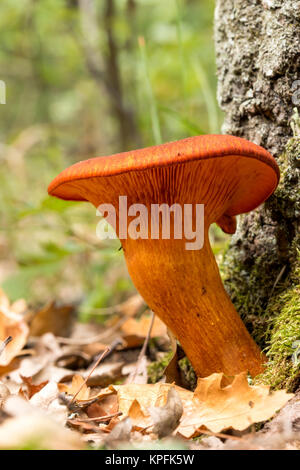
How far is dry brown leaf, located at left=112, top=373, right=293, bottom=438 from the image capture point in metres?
1.35

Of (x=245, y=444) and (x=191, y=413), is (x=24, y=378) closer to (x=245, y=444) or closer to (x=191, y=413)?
(x=191, y=413)

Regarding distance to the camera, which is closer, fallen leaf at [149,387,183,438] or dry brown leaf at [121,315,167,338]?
fallen leaf at [149,387,183,438]

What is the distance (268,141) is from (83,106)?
952 cm

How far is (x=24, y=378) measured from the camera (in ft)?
6.33

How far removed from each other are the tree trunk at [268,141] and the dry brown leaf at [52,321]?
1572mm

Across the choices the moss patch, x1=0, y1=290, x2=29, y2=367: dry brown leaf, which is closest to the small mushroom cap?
the moss patch

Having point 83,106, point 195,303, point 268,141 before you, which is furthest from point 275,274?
point 83,106

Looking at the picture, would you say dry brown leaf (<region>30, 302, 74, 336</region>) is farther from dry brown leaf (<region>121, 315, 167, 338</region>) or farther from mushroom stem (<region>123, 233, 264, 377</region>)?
mushroom stem (<region>123, 233, 264, 377</region>)

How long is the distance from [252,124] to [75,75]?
841cm

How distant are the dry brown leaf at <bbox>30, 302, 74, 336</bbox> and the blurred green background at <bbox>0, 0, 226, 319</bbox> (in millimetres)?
227

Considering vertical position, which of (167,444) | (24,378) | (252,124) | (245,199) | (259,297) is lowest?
(24,378)

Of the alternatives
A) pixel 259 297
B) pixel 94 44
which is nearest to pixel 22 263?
pixel 259 297

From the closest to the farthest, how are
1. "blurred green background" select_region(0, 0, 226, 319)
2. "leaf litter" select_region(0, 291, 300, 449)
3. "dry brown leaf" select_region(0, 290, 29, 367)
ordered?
1. "leaf litter" select_region(0, 291, 300, 449)
2. "dry brown leaf" select_region(0, 290, 29, 367)
3. "blurred green background" select_region(0, 0, 226, 319)

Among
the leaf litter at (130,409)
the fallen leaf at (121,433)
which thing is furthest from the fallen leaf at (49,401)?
the fallen leaf at (121,433)
